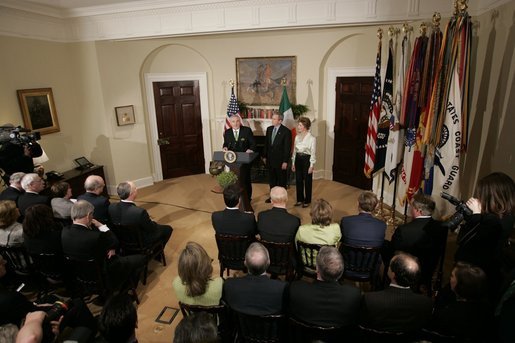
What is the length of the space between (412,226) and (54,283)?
11.2 ft

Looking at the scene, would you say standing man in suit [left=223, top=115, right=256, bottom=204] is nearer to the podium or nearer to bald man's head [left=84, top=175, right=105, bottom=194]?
the podium

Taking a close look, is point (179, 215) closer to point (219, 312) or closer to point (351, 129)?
point (219, 312)

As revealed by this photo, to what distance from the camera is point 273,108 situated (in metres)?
7.09

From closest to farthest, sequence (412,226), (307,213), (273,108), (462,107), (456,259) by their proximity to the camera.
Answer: (456,259) → (412,226) → (462,107) → (307,213) → (273,108)

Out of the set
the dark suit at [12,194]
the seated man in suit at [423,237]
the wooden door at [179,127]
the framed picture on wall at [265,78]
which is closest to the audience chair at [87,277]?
the dark suit at [12,194]

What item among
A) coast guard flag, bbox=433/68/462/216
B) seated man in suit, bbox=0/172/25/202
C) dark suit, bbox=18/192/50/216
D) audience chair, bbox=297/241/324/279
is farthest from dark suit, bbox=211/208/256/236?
seated man in suit, bbox=0/172/25/202

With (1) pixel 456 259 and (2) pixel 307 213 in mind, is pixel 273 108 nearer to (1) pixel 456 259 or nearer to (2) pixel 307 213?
(2) pixel 307 213

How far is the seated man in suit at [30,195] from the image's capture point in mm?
3832

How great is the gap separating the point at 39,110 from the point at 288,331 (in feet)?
18.9

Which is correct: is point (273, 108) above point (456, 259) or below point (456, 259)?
above

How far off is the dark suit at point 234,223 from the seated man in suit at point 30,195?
208 centimetres

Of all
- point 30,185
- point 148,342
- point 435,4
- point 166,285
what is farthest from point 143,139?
point 435,4

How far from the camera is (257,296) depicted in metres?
2.32

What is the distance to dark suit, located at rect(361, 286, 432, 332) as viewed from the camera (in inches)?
85.7
